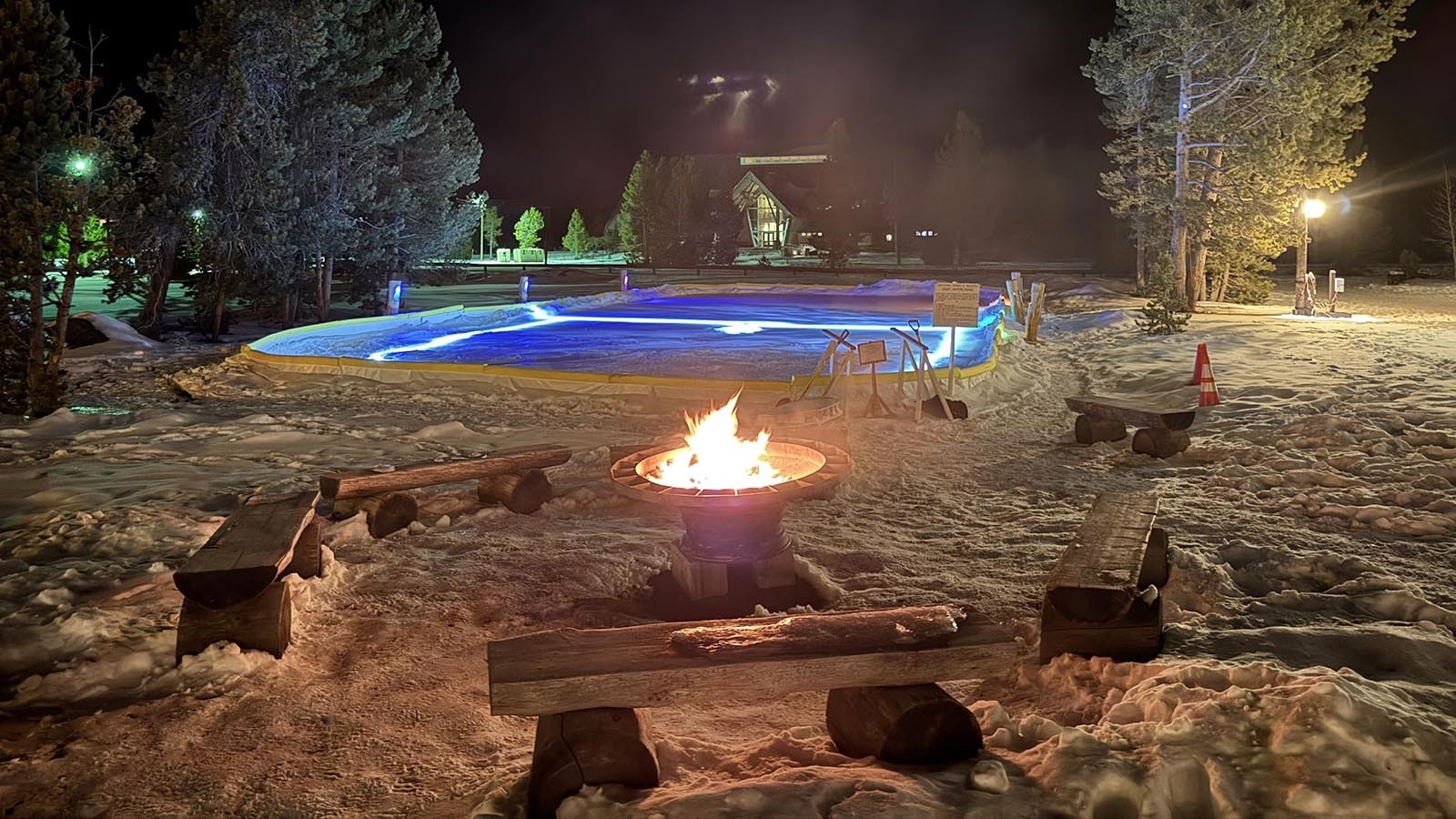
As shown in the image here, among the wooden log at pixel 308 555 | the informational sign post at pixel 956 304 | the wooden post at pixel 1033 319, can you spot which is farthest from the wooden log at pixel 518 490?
the wooden post at pixel 1033 319

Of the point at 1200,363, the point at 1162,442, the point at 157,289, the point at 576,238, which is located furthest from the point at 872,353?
the point at 576,238

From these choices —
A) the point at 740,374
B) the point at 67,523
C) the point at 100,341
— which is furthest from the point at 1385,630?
the point at 100,341

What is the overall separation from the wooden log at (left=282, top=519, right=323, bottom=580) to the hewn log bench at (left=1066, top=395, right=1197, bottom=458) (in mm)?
6999

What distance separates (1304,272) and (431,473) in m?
25.6

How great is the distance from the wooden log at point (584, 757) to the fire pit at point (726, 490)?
205cm

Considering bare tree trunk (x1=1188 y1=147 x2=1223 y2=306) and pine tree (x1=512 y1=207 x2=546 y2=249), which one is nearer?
bare tree trunk (x1=1188 y1=147 x2=1223 y2=306)

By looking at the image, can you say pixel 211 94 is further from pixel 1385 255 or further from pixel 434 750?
pixel 1385 255

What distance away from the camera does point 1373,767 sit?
284 centimetres

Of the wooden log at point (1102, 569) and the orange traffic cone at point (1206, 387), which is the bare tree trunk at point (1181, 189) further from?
the wooden log at point (1102, 569)

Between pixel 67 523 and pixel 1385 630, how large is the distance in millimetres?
7362

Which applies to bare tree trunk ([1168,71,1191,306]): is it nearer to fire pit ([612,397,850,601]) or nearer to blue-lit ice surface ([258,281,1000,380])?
blue-lit ice surface ([258,281,1000,380])

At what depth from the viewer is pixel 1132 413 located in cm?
914

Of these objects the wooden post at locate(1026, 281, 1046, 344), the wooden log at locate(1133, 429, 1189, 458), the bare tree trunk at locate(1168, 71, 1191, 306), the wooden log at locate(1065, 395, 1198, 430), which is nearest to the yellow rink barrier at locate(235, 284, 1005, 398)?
the wooden log at locate(1065, 395, 1198, 430)

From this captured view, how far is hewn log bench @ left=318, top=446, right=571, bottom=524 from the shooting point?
6375 mm
